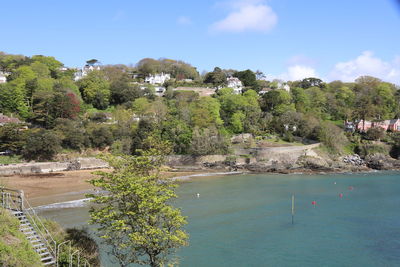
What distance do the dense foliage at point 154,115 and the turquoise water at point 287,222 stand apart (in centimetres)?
1705

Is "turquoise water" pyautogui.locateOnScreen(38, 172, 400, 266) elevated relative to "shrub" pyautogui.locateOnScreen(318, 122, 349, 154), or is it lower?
lower

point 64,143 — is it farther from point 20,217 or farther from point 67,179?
point 20,217

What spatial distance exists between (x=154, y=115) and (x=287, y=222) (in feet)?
132

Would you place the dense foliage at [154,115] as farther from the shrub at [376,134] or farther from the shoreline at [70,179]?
the shoreline at [70,179]

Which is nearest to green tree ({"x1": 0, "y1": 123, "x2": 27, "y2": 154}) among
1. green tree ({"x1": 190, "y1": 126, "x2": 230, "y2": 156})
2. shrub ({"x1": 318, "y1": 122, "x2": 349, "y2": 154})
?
green tree ({"x1": 190, "y1": 126, "x2": 230, "y2": 156})

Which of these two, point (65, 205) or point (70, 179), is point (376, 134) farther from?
point (65, 205)

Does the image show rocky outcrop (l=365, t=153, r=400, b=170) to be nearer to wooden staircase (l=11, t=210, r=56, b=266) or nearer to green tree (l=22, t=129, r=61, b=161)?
green tree (l=22, t=129, r=61, b=161)

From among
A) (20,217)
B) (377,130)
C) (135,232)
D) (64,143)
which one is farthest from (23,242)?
(377,130)

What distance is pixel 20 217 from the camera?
13.7m

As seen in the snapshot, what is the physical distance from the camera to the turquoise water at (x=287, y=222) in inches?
736

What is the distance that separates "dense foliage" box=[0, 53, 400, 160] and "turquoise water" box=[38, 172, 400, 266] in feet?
55.9

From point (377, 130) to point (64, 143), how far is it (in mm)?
53178

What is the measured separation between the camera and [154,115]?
6150cm

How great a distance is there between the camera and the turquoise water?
18688mm
